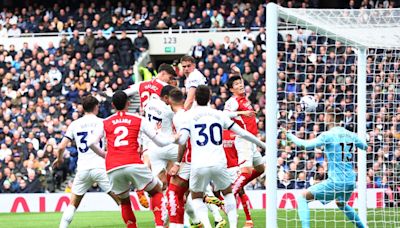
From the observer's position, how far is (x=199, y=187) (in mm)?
11109

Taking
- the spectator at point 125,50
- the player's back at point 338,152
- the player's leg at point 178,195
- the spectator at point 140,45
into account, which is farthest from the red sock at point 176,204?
the spectator at point 140,45

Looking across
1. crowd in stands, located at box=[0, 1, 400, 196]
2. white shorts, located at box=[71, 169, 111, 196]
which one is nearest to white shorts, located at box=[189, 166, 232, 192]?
white shorts, located at box=[71, 169, 111, 196]

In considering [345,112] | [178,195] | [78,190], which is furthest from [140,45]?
[178,195]

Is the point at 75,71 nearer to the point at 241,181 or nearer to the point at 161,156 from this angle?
the point at 241,181

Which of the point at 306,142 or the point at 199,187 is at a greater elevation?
the point at 306,142

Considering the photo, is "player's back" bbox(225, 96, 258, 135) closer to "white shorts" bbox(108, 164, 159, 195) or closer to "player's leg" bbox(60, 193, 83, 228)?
"player's leg" bbox(60, 193, 83, 228)

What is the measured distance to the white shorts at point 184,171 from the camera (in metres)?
11.5

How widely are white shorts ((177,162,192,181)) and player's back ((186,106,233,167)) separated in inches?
21.2

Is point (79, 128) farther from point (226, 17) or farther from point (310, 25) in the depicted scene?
point (226, 17)

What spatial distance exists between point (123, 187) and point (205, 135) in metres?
1.16

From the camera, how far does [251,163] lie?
14.0 m

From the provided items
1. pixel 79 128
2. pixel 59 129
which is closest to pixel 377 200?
pixel 79 128

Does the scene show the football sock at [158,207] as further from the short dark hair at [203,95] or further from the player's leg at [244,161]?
the player's leg at [244,161]

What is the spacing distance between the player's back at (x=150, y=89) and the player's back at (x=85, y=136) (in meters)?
0.71
